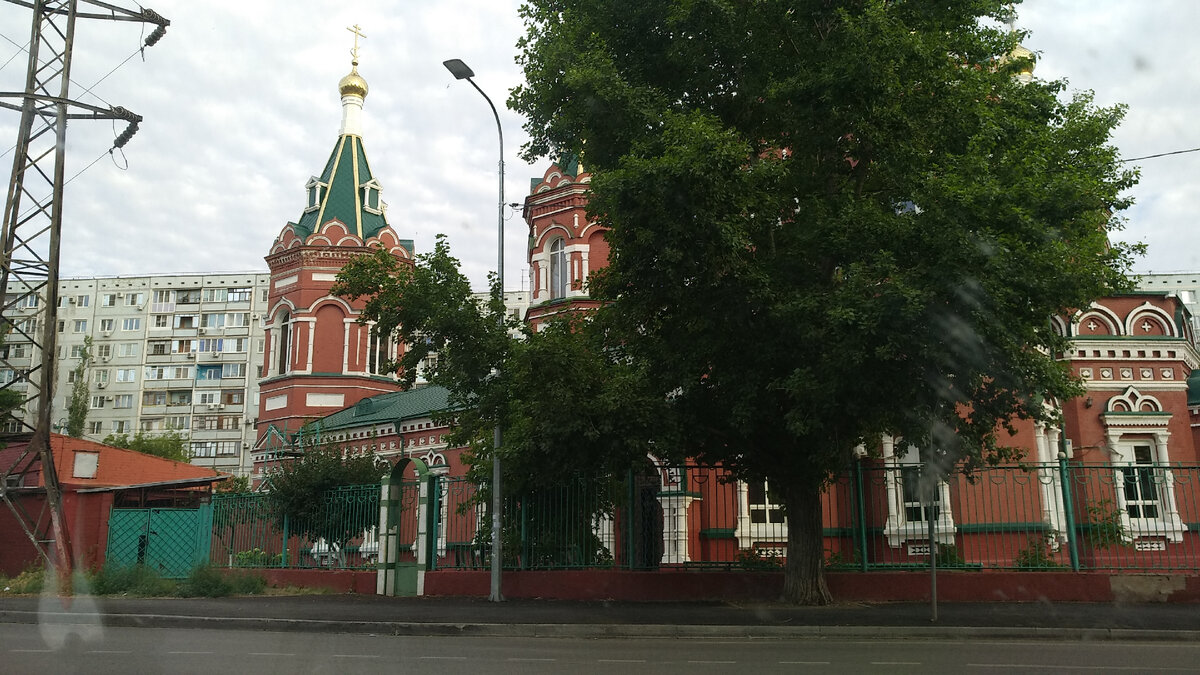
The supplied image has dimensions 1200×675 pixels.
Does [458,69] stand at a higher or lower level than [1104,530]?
higher

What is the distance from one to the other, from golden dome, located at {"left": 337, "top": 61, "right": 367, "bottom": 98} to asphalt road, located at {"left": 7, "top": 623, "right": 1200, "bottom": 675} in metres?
30.5

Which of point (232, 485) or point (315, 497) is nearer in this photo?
point (315, 497)

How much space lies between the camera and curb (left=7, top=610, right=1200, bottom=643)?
11.6 meters

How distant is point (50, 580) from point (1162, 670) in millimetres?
19637

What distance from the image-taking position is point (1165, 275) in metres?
76.4

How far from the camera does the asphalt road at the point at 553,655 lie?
9.23 meters

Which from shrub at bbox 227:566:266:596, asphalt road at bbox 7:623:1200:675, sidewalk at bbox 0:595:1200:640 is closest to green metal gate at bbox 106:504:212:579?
shrub at bbox 227:566:266:596

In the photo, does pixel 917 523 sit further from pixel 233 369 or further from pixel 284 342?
pixel 233 369

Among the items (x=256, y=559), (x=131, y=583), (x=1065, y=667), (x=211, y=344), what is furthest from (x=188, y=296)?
(x=1065, y=667)

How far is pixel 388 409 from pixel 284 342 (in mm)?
6275

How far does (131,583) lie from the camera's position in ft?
63.9

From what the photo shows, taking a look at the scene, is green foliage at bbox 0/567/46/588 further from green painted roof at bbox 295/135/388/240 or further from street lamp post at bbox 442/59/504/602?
green painted roof at bbox 295/135/388/240

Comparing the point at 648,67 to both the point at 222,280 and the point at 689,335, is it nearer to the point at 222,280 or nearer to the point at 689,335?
the point at 689,335

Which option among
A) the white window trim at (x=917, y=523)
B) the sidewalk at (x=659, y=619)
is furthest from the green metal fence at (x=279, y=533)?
the white window trim at (x=917, y=523)
